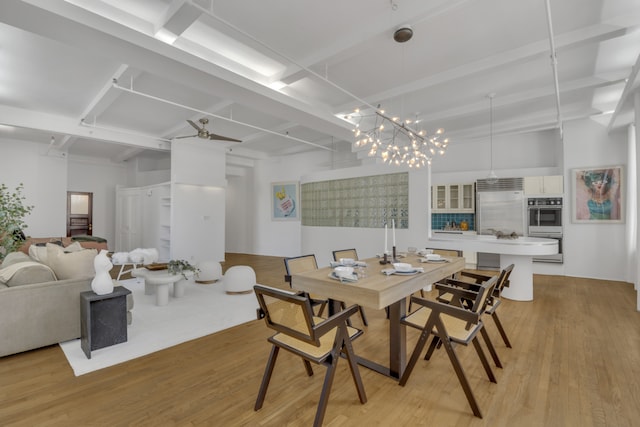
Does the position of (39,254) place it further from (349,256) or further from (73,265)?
(349,256)

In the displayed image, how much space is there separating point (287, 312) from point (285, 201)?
7.65 m

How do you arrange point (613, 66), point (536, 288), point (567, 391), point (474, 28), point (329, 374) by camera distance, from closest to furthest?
point (329, 374) < point (567, 391) < point (474, 28) < point (613, 66) < point (536, 288)

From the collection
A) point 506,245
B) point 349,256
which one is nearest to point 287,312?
point 349,256

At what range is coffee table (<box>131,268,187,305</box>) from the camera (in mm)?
4094

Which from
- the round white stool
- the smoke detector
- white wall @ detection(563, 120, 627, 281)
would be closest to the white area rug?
the round white stool

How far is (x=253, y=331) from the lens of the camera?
332 cm

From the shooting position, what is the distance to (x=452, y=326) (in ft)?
7.48

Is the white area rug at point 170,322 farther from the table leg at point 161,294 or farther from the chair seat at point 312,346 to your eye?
the chair seat at point 312,346

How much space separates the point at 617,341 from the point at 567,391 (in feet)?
4.79

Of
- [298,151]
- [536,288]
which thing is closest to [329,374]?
[536,288]

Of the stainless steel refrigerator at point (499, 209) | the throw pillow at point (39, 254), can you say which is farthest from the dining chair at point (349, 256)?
the stainless steel refrigerator at point (499, 209)

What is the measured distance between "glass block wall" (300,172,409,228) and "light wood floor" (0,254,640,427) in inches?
113

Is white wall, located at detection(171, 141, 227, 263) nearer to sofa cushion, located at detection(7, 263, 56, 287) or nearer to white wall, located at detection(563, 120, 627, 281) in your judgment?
sofa cushion, located at detection(7, 263, 56, 287)

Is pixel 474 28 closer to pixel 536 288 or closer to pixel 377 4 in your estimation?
pixel 377 4
